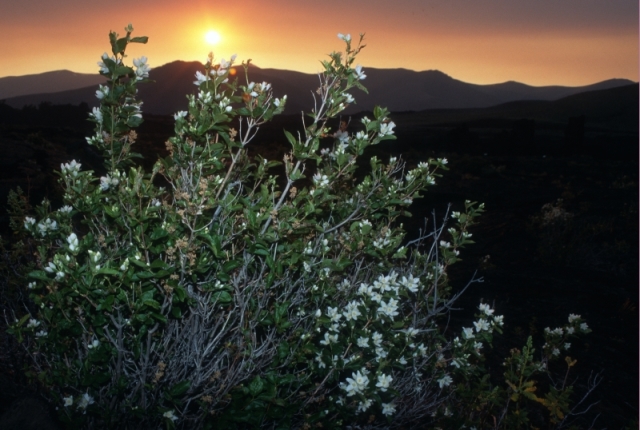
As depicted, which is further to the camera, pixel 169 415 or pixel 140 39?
pixel 140 39

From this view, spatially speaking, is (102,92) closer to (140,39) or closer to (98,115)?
(98,115)

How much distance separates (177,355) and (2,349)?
1.48m

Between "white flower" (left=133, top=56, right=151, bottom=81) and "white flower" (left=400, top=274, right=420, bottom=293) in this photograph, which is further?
"white flower" (left=400, top=274, right=420, bottom=293)

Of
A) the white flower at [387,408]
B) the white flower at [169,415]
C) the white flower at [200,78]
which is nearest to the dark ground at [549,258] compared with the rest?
the white flower at [169,415]

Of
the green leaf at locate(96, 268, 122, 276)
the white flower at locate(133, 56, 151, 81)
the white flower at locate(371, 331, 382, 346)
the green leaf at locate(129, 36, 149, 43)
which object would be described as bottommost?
the white flower at locate(371, 331, 382, 346)

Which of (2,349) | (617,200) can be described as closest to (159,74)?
(617,200)

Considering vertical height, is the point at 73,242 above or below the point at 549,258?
above

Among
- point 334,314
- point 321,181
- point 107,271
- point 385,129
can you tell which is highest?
point 385,129

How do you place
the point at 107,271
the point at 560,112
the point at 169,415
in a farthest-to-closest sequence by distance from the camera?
the point at 560,112 < the point at 169,415 < the point at 107,271

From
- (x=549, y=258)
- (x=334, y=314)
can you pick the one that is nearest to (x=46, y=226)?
(x=334, y=314)

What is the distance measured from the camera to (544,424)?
378cm

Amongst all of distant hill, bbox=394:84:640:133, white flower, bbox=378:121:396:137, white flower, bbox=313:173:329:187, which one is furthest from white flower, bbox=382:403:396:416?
distant hill, bbox=394:84:640:133

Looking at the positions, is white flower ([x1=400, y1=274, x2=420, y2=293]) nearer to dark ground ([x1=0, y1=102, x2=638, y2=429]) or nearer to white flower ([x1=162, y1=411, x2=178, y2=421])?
white flower ([x1=162, y1=411, x2=178, y2=421])

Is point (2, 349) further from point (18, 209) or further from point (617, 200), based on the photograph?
point (617, 200)
